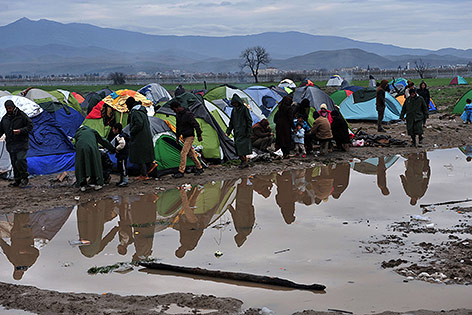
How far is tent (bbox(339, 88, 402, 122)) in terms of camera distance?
70.4 ft

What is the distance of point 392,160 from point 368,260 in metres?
7.98

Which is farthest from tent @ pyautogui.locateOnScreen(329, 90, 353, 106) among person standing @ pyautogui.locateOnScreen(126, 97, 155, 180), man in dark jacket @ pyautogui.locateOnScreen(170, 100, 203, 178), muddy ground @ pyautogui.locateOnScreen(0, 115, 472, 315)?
person standing @ pyautogui.locateOnScreen(126, 97, 155, 180)

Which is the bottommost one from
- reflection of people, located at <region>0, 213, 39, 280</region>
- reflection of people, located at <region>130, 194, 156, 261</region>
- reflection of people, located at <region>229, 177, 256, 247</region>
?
reflection of people, located at <region>0, 213, 39, 280</region>

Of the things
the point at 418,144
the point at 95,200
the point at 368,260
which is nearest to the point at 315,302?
the point at 368,260

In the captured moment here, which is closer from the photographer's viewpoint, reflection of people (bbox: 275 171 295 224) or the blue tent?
reflection of people (bbox: 275 171 295 224)

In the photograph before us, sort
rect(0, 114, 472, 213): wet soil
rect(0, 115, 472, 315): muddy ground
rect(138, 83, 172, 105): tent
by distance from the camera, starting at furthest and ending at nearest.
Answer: rect(138, 83, 172, 105): tent → rect(0, 114, 472, 213): wet soil → rect(0, 115, 472, 315): muddy ground

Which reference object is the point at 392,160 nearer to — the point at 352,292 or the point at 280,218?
the point at 280,218

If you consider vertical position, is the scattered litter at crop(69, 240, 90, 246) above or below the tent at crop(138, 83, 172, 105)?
below

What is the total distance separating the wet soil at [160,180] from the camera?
10.6m

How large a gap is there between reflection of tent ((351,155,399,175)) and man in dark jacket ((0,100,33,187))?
696cm

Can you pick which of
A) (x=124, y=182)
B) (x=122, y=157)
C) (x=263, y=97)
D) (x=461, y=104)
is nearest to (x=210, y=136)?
(x=122, y=157)

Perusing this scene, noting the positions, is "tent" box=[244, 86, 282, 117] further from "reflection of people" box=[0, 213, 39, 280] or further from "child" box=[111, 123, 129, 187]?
"reflection of people" box=[0, 213, 39, 280]

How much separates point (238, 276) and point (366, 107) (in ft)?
53.6

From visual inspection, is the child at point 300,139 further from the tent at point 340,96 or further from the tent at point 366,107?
the tent at point 340,96
